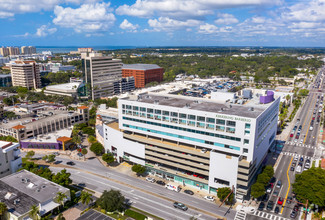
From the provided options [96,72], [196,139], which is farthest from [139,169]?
[96,72]

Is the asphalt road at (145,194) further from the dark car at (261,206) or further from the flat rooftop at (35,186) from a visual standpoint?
the flat rooftop at (35,186)

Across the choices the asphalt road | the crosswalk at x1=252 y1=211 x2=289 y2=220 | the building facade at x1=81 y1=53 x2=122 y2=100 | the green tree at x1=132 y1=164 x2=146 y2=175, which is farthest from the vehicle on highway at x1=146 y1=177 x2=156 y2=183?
the building facade at x1=81 y1=53 x2=122 y2=100

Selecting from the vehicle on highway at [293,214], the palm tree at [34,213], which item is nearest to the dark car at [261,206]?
the vehicle on highway at [293,214]

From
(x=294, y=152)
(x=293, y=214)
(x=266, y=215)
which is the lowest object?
(x=266, y=215)

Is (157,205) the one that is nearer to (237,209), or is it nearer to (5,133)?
A: (237,209)

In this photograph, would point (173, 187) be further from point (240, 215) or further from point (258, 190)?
point (258, 190)

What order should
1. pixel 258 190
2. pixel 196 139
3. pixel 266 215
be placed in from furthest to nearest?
pixel 196 139, pixel 258 190, pixel 266 215

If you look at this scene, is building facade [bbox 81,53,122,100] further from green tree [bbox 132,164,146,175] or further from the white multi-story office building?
green tree [bbox 132,164,146,175]

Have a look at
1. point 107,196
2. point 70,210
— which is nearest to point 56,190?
point 70,210
